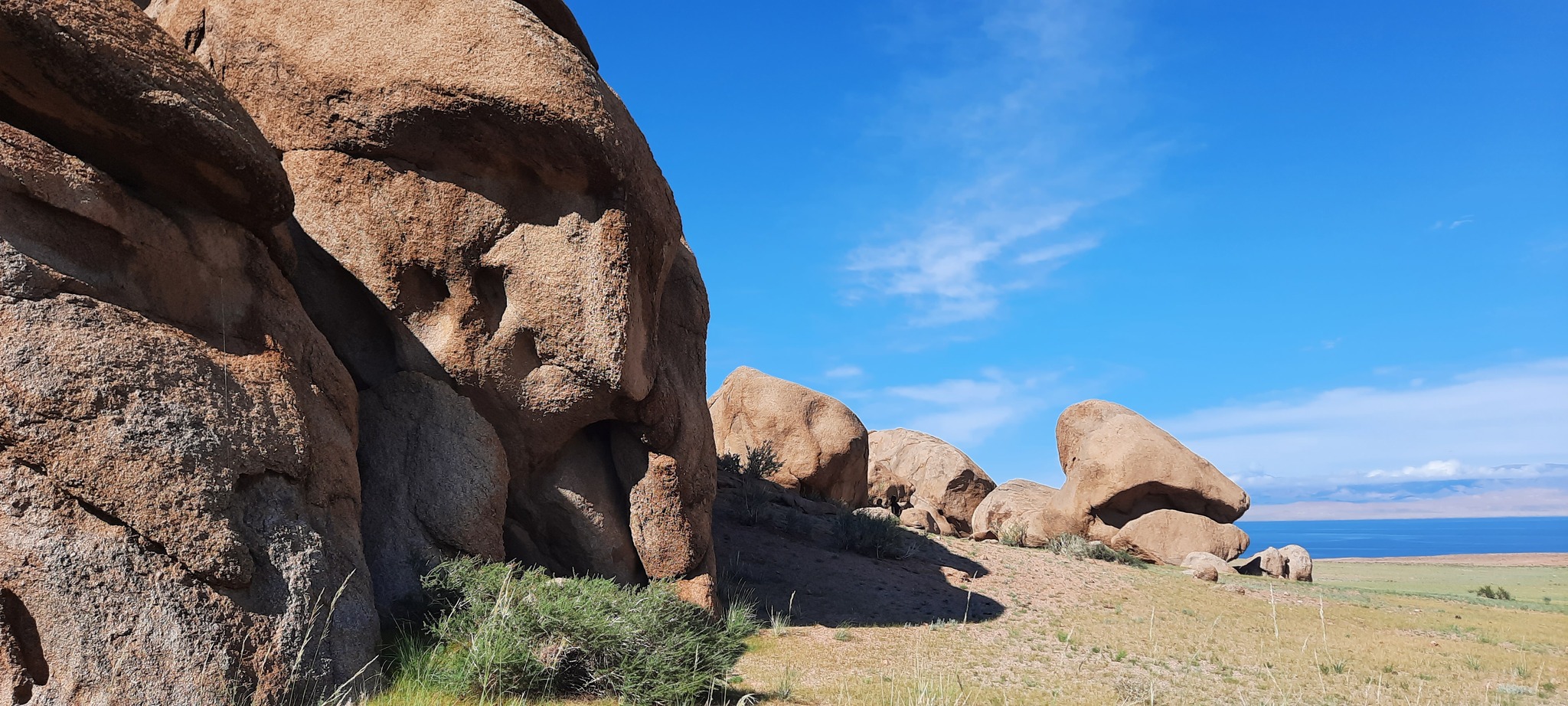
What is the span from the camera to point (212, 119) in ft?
21.4

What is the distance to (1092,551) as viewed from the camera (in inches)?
825

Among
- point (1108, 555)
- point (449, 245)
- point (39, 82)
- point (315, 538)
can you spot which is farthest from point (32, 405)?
point (1108, 555)

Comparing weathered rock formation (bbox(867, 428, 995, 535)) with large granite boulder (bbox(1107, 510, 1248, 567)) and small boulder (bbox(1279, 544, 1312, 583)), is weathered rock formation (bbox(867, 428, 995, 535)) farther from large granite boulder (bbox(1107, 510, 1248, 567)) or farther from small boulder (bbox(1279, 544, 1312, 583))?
small boulder (bbox(1279, 544, 1312, 583))

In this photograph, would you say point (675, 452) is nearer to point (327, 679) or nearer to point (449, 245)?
point (449, 245)

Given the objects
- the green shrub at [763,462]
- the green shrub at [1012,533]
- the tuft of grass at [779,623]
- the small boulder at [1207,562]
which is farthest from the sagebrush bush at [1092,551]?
the tuft of grass at [779,623]

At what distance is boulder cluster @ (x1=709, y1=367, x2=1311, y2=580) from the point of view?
22.5 meters

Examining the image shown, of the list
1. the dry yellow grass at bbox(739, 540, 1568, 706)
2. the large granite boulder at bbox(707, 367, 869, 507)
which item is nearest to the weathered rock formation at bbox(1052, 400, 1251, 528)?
the large granite boulder at bbox(707, 367, 869, 507)

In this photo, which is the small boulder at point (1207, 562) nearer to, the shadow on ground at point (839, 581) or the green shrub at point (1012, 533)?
the green shrub at point (1012, 533)

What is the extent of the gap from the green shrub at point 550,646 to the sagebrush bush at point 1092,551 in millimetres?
14381

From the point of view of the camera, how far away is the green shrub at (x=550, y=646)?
21.1ft

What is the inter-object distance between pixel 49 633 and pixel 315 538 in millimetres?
1527

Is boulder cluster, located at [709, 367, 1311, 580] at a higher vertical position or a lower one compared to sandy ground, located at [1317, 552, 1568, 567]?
lower

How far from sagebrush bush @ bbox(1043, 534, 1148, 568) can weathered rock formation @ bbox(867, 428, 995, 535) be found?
715 cm

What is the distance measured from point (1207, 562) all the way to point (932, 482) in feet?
34.9
